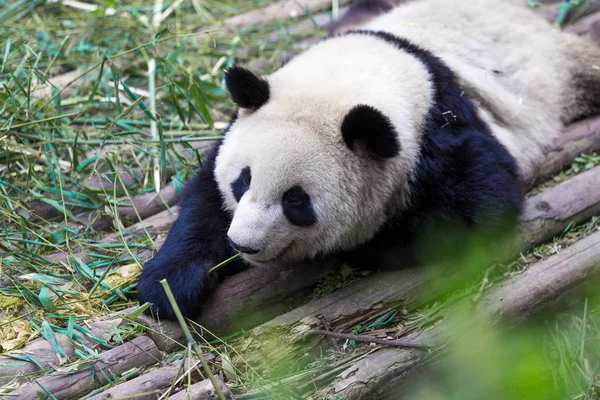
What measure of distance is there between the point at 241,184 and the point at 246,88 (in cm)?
51

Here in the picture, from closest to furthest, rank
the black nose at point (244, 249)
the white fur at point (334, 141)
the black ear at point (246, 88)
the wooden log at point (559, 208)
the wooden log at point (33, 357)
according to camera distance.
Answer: the wooden log at point (33, 357), the black nose at point (244, 249), the white fur at point (334, 141), the black ear at point (246, 88), the wooden log at point (559, 208)

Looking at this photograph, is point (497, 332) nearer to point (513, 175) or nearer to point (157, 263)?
point (513, 175)

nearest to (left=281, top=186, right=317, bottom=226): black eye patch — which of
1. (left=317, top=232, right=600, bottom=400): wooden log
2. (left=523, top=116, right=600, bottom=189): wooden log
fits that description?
(left=317, top=232, right=600, bottom=400): wooden log

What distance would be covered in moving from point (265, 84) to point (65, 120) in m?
2.00

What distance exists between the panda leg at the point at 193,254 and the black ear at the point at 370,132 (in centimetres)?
93

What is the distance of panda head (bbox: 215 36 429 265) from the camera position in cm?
319

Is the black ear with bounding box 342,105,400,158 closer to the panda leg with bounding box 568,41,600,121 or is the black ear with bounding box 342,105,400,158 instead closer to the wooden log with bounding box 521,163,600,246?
the wooden log with bounding box 521,163,600,246

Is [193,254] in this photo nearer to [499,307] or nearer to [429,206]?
[429,206]

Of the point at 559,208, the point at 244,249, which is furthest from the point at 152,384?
the point at 559,208

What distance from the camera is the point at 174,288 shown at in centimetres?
338

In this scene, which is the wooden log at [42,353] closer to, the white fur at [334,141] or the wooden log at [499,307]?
the white fur at [334,141]

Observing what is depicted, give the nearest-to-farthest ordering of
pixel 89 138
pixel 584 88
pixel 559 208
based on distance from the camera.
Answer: pixel 559 208 < pixel 89 138 < pixel 584 88

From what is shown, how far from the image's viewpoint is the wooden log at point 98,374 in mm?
2896

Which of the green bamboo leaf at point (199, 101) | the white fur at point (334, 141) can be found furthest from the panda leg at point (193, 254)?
the green bamboo leaf at point (199, 101)
